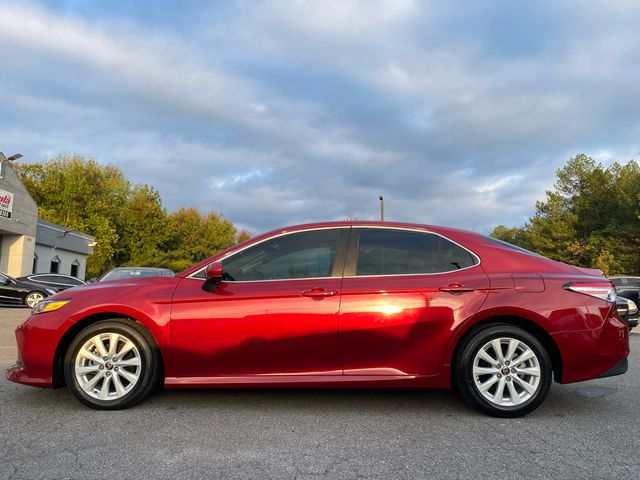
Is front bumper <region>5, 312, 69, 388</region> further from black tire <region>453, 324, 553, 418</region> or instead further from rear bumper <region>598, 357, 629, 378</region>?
rear bumper <region>598, 357, 629, 378</region>

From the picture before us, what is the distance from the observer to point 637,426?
4.00m

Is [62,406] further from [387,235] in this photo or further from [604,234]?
[604,234]

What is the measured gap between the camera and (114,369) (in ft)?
14.0

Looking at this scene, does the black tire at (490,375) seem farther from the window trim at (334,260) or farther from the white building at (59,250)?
the white building at (59,250)

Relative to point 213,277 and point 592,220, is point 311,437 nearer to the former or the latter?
point 213,277

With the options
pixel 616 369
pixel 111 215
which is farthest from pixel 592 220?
pixel 616 369

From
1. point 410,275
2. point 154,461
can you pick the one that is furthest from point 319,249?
point 154,461

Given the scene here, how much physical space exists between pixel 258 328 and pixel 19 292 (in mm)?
17193

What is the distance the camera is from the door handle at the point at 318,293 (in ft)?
13.9

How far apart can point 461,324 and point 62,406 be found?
3.44 meters

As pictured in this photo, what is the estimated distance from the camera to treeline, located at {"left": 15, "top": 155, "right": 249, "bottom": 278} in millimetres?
45500

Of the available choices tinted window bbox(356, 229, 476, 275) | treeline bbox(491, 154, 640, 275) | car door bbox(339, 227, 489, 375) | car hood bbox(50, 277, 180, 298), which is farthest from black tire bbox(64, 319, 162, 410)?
treeline bbox(491, 154, 640, 275)

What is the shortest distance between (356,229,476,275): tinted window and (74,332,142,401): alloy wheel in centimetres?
203

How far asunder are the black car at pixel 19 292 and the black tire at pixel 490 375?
57.4 feet
